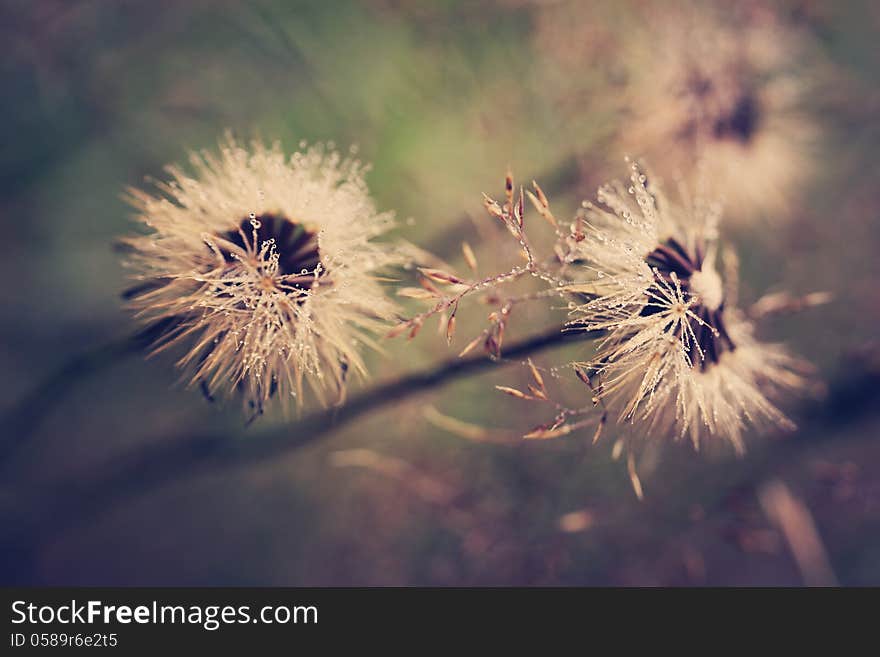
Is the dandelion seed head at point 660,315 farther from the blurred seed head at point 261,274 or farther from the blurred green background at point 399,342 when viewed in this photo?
the blurred green background at point 399,342

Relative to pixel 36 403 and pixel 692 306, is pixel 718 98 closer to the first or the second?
pixel 692 306

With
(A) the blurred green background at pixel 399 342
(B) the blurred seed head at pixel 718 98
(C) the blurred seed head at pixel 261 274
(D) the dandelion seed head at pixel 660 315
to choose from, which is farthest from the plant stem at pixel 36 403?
(B) the blurred seed head at pixel 718 98

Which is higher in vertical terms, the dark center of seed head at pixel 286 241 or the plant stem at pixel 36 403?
the plant stem at pixel 36 403

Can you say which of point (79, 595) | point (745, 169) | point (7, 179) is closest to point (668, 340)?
point (745, 169)

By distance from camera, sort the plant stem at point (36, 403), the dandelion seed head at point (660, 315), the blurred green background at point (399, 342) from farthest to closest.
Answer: the blurred green background at point (399, 342) → the plant stem at point (36, 403) → the dandelion seed head at point (660, 315)

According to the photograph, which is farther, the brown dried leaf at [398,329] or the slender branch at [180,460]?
the slender branch at [180,460]

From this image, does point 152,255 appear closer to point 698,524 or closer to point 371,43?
point 371,43

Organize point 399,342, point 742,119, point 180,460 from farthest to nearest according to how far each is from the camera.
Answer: point 399,342 → point 180,460 → point 742,119

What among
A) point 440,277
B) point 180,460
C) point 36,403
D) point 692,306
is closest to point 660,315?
point 692,306
